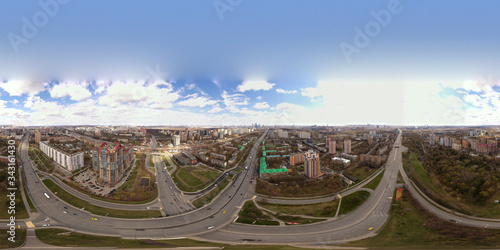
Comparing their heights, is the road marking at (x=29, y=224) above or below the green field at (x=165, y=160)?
below

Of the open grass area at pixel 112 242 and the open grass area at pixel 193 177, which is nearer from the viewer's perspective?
the open grass area at pixel 112 242

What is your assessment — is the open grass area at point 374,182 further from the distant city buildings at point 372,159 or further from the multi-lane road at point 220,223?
the distant city buildings at point 372,159

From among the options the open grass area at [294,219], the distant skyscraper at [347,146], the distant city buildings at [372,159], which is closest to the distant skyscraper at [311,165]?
the open grass area at [294,219]

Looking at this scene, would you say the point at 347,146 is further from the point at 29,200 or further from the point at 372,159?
the point at 29,200

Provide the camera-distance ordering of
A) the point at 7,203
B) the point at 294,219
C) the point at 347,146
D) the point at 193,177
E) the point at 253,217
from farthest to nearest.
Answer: the point at 347,146, the point at 193,177, the point at 7,203, the point at 253,217, the point at 294,219

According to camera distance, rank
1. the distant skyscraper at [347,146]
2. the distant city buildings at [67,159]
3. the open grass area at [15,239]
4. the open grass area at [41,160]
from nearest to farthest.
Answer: the open grass area at [15,239], the open grass area at [41,160], the distant city buildings at [67,159], the distant skyscraper at [347,146]

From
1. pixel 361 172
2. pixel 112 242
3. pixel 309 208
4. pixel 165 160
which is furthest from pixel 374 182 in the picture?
pixel 165 160

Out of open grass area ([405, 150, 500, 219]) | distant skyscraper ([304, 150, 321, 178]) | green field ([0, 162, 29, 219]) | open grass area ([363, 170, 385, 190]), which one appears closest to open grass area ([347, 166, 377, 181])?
open grass area ([363, 170, 385, 190])

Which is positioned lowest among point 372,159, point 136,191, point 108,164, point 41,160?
point 136,191
